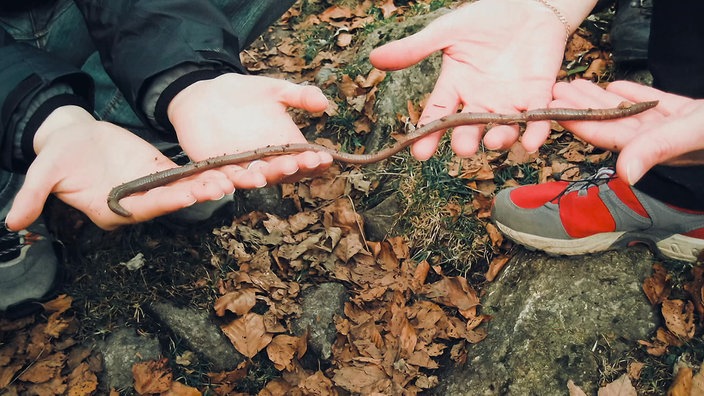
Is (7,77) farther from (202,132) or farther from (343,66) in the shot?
(343,66)

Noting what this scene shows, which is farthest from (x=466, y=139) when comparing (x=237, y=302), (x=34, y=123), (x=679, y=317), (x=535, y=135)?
(x=34, y=123)

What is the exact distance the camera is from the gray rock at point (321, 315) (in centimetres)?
377

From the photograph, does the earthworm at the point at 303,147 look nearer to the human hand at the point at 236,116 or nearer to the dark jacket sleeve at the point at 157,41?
the human hand at the point at 236,116

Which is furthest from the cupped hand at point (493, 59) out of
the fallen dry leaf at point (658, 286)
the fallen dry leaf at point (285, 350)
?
the fallen dry leaf at point (285, 350)

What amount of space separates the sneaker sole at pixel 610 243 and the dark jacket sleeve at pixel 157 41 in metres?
2.27

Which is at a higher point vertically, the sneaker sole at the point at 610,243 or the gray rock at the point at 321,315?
the sneaker sole at the point at 610,243

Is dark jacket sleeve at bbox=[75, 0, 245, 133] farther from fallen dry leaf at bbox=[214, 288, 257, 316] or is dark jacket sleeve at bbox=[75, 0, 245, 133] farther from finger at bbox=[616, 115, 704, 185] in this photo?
finger at bbox=[616, 115, 704, 185]

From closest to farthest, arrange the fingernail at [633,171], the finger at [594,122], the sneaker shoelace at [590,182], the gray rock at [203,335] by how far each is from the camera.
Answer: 1. the fingernail at [633,171]
2. the finger at [594,122]
3. the sneaker shoelace at [590,182]
4. the gray rock at [203,335]

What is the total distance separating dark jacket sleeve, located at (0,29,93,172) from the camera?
3070mm

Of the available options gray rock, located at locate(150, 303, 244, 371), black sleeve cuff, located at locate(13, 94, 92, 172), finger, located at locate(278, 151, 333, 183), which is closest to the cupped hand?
finger, located at locate(278, 151, 333, 183)

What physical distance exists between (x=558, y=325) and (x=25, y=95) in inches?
141

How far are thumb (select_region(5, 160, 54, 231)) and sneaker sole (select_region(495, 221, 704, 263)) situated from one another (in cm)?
294

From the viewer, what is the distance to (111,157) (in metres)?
3.17

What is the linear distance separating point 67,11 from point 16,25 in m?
0.35
